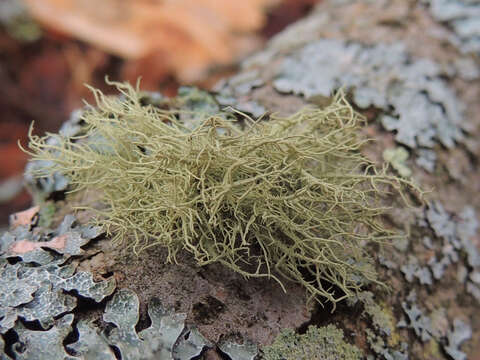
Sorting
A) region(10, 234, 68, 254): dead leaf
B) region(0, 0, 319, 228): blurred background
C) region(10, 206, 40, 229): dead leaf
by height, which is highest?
region(10, 234, 68, 254): dead leaf

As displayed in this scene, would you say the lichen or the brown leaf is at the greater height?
the lichen

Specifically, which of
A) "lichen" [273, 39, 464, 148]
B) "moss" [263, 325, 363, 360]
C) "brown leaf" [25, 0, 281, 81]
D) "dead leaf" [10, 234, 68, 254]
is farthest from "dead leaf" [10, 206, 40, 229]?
"brown leaf" [25, 0, 281, 81]

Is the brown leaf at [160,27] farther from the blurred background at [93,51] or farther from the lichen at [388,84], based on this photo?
the lichen at [388,84]

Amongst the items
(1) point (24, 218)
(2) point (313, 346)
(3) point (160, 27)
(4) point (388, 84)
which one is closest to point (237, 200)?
(2) point (313, 346)

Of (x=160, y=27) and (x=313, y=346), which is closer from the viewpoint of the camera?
(x=313, y=346)

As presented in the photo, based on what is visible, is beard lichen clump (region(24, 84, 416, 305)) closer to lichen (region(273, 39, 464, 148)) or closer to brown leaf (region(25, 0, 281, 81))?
lichen (region(273, 39, 464, 148))

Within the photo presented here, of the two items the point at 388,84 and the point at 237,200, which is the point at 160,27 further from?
the point at 237,200
